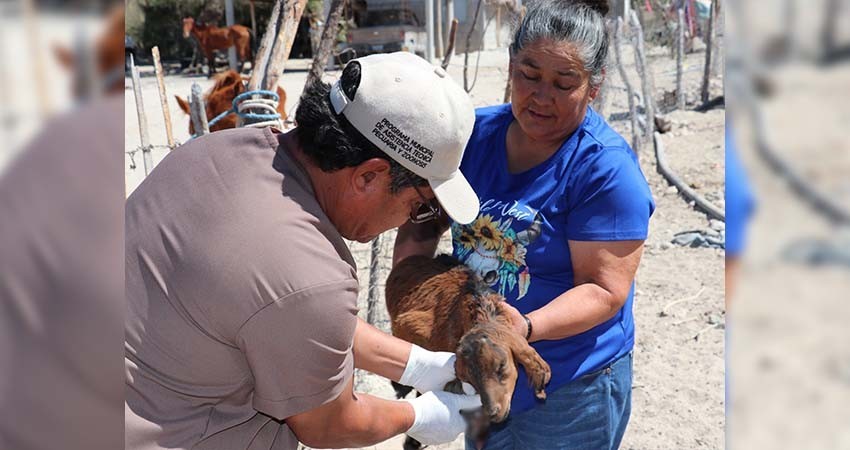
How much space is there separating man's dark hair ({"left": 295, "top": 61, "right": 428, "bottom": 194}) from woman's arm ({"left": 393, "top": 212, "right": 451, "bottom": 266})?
0.94 m

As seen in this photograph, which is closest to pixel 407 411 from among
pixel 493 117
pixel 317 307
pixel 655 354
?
pixel 317 307

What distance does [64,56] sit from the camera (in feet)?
2.01

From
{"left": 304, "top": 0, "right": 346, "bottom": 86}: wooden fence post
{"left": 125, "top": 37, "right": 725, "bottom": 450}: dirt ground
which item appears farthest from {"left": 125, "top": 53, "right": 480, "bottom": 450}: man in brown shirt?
{"left": 304, "top": 0, "right": 346, "bottom": 86}: wooden fence post

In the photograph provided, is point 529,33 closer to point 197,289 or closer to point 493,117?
point 493,117

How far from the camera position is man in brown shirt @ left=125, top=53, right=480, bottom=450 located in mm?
1482

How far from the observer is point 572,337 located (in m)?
2.42

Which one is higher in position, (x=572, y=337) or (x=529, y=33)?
(x=529, y=33)

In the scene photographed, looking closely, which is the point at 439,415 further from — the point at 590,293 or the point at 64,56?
the point at 64,56

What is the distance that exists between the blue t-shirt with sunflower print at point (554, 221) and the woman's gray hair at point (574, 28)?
21 centimetres

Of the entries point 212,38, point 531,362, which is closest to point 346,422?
point 531,362

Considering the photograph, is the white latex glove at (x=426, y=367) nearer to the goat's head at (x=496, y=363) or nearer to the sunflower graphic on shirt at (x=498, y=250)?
the goat's head at (x=496, y=363)

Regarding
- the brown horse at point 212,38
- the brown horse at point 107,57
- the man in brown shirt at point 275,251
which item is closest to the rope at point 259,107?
the man in brown shirt at point 275,251

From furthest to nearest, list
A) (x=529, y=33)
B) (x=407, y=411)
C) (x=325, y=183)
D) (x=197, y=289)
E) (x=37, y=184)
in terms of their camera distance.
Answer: (x=529, y=33)
(x=407, y=411)
(x=325, y=183)
(x=197, y=289)
(x=37, y=184)

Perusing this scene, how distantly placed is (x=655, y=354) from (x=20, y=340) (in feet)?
16.9
